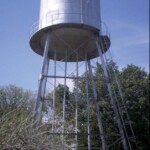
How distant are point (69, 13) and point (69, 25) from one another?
70 cm

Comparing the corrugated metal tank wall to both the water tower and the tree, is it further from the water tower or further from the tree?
the tree

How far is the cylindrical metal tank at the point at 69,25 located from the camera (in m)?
16.6

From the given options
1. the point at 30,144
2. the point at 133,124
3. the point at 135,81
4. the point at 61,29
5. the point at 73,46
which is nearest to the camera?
the point at 30,144

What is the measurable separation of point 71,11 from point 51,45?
90.3 inches

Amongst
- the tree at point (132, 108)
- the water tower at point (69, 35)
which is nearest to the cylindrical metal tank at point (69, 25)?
the water tower at point (69, 35)

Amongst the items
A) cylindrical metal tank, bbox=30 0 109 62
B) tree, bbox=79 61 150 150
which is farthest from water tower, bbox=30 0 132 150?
tree, bbox=79 61 150 150

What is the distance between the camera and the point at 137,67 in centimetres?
3070

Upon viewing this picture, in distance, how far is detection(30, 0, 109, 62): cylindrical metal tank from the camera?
16.6 meters

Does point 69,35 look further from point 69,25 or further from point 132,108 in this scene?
point 132,108

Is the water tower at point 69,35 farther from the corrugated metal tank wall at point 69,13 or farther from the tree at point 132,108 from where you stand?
the tree at point 132,108

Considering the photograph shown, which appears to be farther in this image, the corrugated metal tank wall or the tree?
the tree

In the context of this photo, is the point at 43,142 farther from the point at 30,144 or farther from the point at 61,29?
the point at 61,29

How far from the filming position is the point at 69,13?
16719mm

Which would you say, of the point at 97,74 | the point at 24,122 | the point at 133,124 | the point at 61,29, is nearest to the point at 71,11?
the point at 61,29
